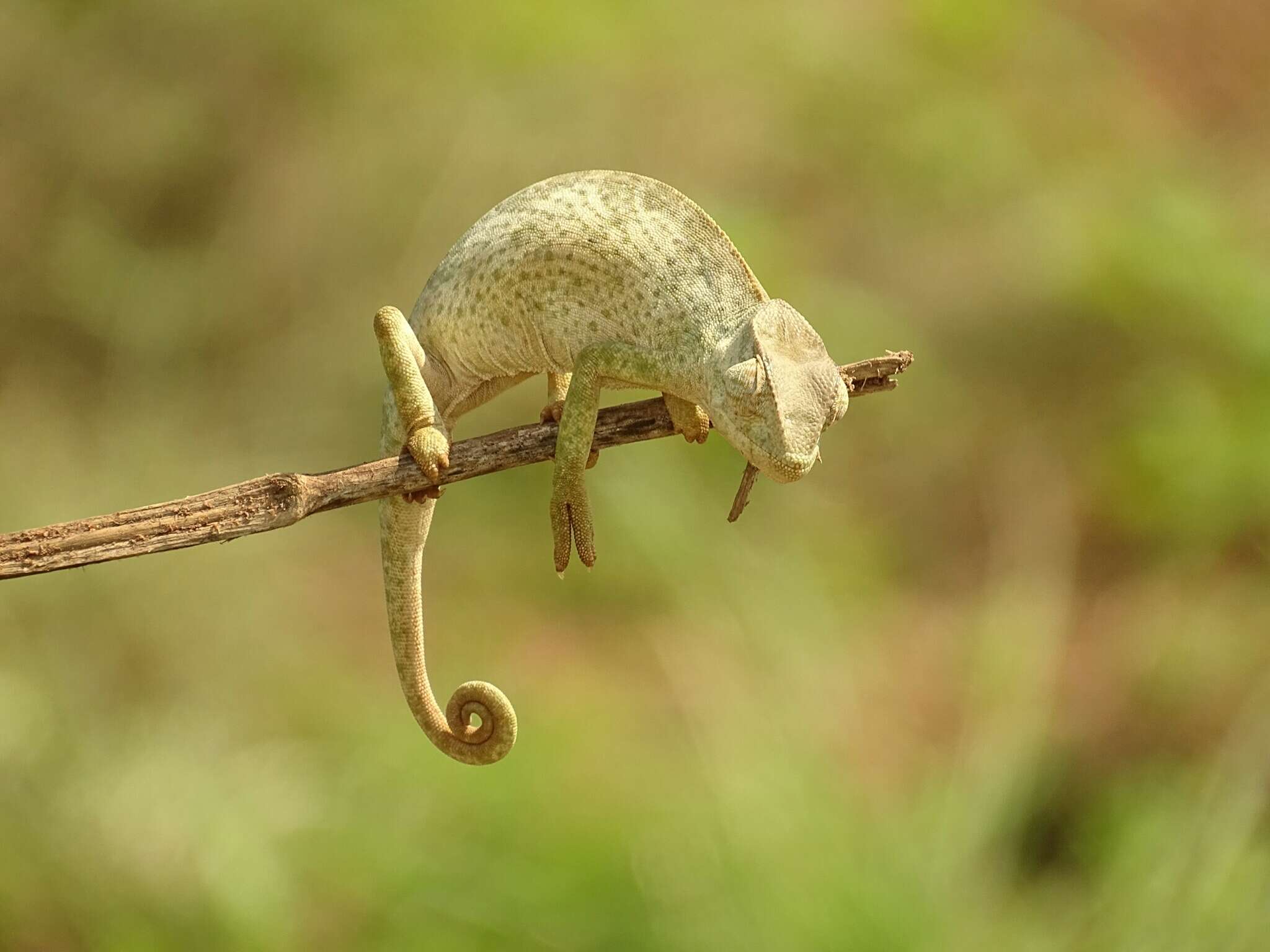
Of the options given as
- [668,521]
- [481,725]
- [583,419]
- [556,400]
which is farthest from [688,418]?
[668,521]

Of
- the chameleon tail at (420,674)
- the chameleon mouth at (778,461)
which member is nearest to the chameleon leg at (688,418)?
the chameleon mouth at (778,461)

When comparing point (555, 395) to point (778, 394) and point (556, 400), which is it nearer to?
point (556, 400)

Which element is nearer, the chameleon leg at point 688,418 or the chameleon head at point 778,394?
the chameleon head at point 778,394

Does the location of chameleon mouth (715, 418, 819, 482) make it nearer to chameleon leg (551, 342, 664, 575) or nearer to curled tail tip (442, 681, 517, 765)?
chameleon leg (551, 342, 664, 575)

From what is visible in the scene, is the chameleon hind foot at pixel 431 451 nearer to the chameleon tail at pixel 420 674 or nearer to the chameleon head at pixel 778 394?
the chameleon tail at pixel 420 674

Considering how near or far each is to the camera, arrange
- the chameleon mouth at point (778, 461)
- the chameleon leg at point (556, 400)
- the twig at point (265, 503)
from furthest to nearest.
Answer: the chameleon leg at point (556, 400) < the twig at point (265, 503) < the chameleon mouth at point (778, 461)

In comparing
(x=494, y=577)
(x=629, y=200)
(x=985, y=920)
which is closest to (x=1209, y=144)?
(x=494, y=577)

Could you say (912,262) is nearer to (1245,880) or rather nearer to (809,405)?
(1245,880)
